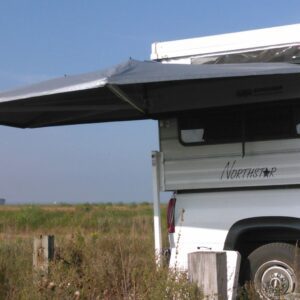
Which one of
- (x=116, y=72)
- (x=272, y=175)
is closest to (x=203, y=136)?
(x=272, y=175)

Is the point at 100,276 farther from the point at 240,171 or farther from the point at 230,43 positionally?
the point at 230,43

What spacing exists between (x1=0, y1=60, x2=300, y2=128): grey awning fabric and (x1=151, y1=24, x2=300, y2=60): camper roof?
436mm

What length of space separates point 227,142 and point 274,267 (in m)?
1.37

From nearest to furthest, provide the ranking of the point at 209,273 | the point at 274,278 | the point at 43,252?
1. the point at 209,273
2. the point at 274,278
3. the point at 43,252

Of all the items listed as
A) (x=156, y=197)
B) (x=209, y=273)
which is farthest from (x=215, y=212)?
(x=209, y=273)

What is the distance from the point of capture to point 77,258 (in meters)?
5.97

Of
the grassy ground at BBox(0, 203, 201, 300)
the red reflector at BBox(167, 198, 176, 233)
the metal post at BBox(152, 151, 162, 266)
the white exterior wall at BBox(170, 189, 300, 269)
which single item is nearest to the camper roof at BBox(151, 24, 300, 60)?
the metal post at BBox(152, 151, 162, 266)

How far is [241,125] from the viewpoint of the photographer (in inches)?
240

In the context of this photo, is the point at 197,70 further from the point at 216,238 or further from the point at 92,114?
the point at 92,114

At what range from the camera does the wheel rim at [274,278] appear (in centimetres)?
539

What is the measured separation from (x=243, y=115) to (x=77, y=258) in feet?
7.52

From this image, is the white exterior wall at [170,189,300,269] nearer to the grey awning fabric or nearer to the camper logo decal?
the camper logo decal

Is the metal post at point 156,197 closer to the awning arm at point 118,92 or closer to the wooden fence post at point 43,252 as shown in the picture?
the awning arm at point 118,92

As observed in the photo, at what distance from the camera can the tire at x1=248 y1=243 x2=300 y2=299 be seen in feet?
18.1
